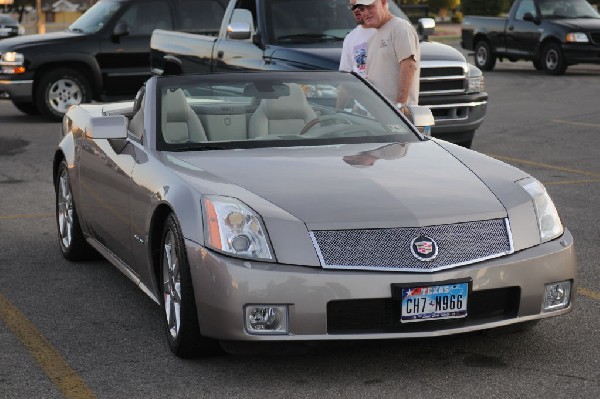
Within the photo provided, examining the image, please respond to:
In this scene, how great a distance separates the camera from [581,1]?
28.8m

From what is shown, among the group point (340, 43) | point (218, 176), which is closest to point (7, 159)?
point (340, 43)

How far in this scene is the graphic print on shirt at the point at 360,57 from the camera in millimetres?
10281

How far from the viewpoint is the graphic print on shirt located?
405 inches

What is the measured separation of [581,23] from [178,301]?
22.7m

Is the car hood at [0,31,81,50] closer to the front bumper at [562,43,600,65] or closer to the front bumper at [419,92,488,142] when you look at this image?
the front bumper at [419,92,488,142]

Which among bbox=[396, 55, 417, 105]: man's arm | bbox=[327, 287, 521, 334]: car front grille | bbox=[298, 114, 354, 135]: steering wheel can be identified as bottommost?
bbox=[327, 287, 521, 334]: car front grille

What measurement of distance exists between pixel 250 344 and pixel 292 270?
0.43 metres

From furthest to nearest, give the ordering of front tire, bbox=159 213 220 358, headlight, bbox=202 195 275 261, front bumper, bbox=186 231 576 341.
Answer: front tire, bbox=159 213 220 358 → headlight, bbox=202 195 275 261 → front bumper, bbox=186 231 576 341

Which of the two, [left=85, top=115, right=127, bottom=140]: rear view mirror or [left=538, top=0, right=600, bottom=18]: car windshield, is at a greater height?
[left=85, top=115, right=127, bottom=140]: rear view mirror

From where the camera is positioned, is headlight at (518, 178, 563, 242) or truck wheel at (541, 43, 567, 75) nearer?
headlight at (518, 178, 563, 242)

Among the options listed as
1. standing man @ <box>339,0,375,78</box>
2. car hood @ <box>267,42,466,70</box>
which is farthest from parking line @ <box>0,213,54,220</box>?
car hood @ <box>267,42,466,70</box>

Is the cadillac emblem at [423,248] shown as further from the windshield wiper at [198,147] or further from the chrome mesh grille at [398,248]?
the windshield wiper at [198,147]

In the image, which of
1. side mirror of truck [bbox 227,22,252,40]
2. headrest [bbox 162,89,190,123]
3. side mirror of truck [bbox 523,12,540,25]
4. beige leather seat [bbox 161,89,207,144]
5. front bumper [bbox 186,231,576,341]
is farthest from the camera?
side mirror of truck [bbox 523,12,540,25]

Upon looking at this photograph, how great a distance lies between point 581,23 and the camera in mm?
27547
